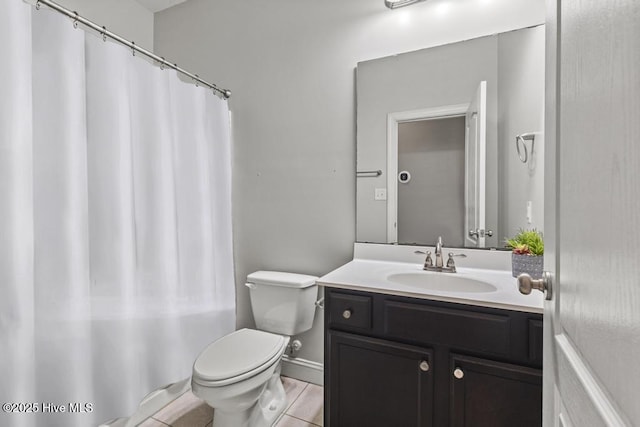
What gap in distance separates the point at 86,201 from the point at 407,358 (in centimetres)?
140

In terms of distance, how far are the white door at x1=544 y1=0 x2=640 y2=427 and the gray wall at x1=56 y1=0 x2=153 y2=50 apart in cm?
243

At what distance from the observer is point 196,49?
7.57 ft

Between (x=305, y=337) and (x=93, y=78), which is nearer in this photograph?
(x=93, y=78)

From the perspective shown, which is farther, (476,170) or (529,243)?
(476,170)

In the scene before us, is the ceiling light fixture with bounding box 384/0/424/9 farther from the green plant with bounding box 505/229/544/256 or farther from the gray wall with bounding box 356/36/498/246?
the green plant with bounding box 505/229/544/256

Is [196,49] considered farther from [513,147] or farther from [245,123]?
[513,147]

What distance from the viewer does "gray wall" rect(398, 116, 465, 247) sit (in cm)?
163

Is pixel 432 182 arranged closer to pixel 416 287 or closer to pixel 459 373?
pixel 416 287

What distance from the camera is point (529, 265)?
131 cm

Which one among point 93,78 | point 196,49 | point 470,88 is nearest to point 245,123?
point 196,49

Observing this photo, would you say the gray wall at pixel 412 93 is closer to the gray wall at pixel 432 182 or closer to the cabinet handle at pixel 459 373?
the gray wall at pixel 432 182

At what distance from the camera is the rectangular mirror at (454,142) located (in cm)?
148

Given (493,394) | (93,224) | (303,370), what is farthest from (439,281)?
(93,224)

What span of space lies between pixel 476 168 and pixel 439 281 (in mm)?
594
